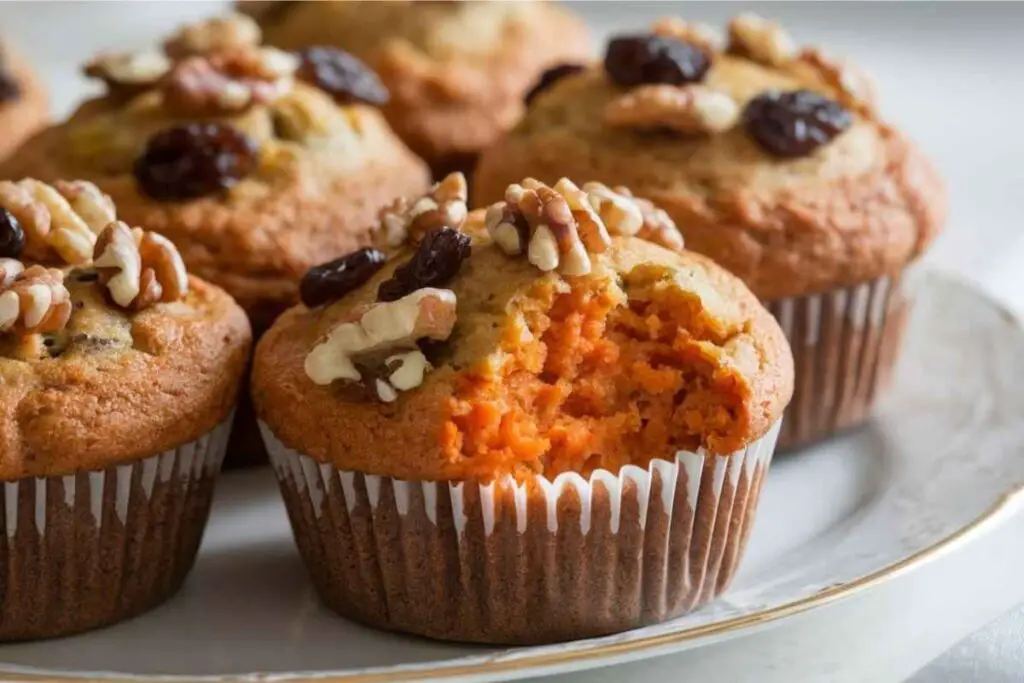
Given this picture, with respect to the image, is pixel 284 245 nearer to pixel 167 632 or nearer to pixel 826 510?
pixel 167 632

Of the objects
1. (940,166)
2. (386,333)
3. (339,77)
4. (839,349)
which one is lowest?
(940,166)

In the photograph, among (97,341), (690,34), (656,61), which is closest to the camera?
(97,341)

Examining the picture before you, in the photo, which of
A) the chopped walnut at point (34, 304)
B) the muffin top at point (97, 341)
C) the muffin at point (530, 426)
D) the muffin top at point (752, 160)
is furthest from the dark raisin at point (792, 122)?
the chopped walnut at point (34, 304)

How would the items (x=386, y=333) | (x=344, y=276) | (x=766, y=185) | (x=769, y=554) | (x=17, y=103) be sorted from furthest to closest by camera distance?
(x=17, y=103)
(x=766, y=185)
(x=769, y=554)
(x=344, y=276)
(x=386, y=333)

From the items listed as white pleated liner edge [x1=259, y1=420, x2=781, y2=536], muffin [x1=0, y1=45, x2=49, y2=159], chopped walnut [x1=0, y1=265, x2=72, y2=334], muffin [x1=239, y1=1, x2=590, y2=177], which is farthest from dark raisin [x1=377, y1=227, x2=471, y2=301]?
muffin [x1=0, y1=45, x2=49, y2=159]

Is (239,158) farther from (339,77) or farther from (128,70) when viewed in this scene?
(339,77)

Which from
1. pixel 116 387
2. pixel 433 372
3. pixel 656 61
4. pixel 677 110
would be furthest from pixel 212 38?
pixel 433 372

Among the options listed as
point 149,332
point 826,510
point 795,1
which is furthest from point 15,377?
point 795,1
